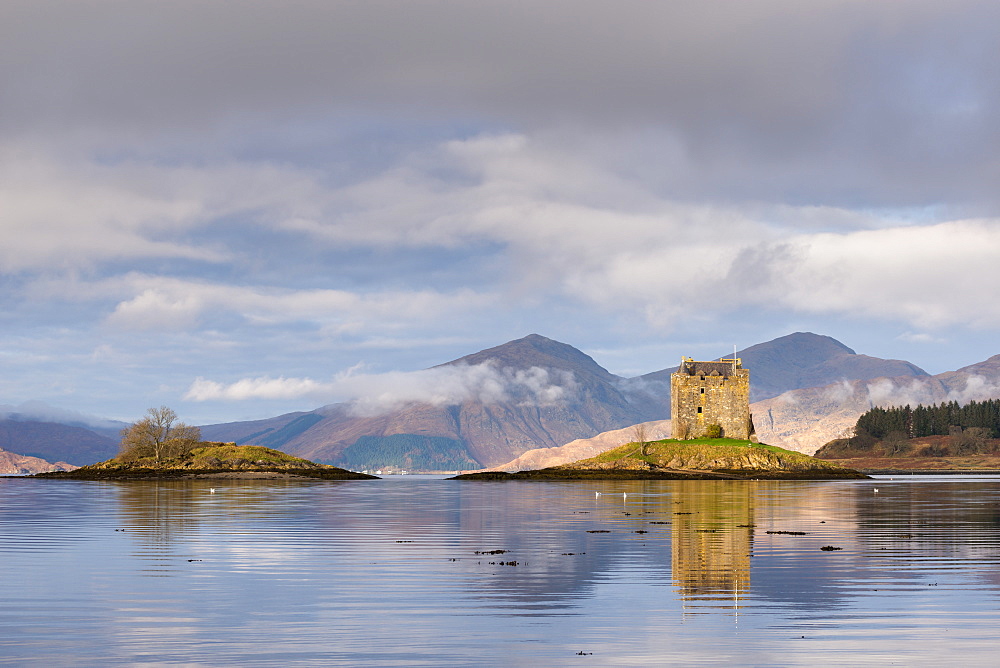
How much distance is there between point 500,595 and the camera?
3145 cm

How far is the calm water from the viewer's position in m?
23.2

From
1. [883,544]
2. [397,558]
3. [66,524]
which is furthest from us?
[66,524]

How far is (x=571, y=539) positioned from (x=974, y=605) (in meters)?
25.0

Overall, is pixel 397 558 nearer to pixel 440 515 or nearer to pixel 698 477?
pixel 440 515

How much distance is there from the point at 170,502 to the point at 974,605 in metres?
79.1

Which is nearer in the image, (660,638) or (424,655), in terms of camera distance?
(424,655)

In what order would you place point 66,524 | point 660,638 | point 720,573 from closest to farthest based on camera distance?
1. point 660,638
2. point 720,573
3. point 66,524

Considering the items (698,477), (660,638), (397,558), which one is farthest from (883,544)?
(698,477)

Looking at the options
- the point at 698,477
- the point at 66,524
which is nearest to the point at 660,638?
the point at 66,524

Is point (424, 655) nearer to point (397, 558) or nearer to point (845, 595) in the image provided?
point (845, 595)

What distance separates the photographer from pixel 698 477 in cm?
19062

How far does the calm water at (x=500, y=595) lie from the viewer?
76.0 feet

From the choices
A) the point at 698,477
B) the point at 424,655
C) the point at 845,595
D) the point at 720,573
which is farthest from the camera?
the point at 698,477

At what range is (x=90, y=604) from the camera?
1175 inches
